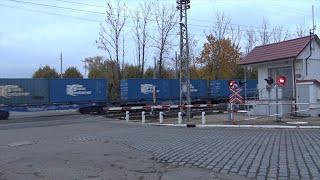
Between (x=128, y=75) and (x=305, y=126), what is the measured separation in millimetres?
50464

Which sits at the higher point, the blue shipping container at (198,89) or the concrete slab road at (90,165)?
the blue shipping container at (198,89)

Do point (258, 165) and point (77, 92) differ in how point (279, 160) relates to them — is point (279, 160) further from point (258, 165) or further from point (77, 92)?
point (77, 92)

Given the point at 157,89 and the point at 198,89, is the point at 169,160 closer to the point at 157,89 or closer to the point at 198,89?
the point at 157,89

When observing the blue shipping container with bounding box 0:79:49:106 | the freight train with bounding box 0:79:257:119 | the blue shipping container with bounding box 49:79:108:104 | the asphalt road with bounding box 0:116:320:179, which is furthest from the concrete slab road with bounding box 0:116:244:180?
the blue shipping container with bounding box 49:79:108:104

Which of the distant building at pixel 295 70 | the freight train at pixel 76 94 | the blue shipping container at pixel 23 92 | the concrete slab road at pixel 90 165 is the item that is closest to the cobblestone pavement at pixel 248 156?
the concrete slab road at pixel 90 165

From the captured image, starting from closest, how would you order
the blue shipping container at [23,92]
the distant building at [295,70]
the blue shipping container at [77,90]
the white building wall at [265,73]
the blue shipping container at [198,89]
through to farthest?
the distant building at [295,70], the white building wall at [265,73], the blue shipping container at [23,92], the blue shipping container at [77,90], the blue shipping container at [198,89]

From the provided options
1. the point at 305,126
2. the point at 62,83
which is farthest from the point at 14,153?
the point at 62,83

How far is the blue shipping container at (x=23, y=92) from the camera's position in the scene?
44969mm

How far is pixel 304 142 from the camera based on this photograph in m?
16.1

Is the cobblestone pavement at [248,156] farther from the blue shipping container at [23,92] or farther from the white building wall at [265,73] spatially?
the blue shipping container at [23,92]

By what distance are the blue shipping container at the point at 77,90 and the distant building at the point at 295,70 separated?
1876 cm

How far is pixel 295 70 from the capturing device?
110ft

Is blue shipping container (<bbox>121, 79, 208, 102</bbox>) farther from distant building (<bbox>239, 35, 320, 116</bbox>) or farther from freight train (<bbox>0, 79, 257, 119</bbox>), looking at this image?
distant building (<bbox>239, 35, 320, 116</bbox>)

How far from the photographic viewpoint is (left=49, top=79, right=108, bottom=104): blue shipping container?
47.8 meters
